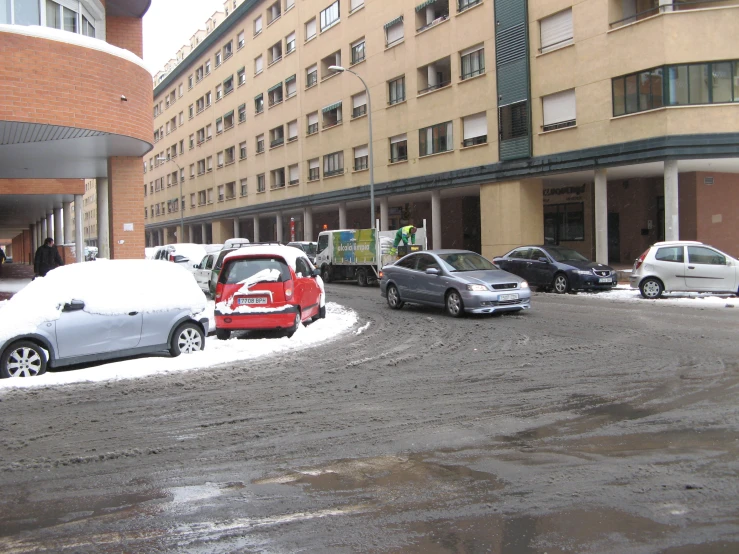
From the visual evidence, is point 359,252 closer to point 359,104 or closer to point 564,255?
point 564,255

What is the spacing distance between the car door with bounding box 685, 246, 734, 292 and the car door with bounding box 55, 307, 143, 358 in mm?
13717

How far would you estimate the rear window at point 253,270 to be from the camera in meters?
11.8

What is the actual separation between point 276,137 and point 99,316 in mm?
41034

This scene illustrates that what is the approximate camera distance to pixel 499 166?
28.4 m

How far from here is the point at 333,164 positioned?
40.8 m

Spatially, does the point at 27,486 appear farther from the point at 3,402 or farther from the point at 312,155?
the point at 312,155

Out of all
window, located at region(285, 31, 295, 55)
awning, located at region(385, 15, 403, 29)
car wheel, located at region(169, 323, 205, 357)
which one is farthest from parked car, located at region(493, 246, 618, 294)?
window, located at region(285, 31, 295, 55)

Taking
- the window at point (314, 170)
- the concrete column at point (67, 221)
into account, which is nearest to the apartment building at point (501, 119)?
the window at point (314, 170)

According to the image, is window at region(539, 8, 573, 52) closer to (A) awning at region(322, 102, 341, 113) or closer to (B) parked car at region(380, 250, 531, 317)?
(B) parked car at region(380, 250, 531, 317)

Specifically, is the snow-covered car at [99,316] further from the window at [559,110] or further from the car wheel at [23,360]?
the window at [559,110]

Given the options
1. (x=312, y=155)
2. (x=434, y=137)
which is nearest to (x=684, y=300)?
(x=434, y=137)

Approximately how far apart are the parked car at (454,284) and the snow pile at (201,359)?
2446 millimetres

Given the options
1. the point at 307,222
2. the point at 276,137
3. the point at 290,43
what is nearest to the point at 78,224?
the point at 307,222

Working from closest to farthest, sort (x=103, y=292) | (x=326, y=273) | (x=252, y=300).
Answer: (x=103, y=292) → (x=252, y=300) → (x=326, y=273)
